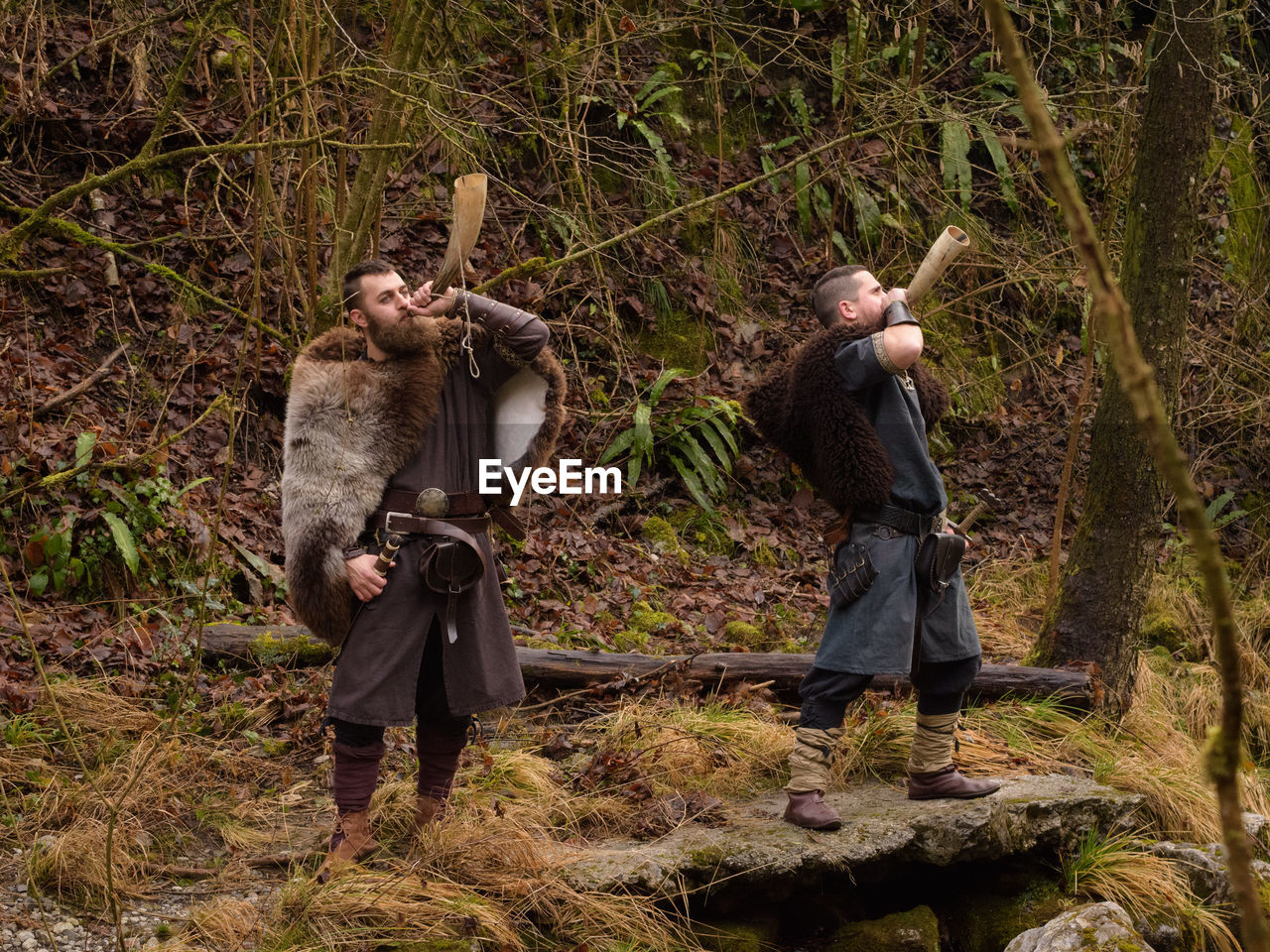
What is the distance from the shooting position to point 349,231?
5.15m

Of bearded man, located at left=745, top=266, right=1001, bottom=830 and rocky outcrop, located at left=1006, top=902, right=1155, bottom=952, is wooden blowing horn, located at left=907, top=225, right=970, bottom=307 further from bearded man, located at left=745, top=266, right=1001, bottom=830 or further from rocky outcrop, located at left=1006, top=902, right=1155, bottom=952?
rocky outcrop, located at left=1006, top=902, right=1155, bottom=952

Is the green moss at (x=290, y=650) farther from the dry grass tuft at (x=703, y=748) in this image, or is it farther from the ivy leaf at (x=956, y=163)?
Answer: the ivy leaf at (x=956, y=163)

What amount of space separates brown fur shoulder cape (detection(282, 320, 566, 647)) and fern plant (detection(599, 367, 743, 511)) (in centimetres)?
453

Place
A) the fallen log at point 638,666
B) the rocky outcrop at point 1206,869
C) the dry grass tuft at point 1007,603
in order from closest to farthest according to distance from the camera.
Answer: the rocky outcrop at point 1206,869
the fallen log at point 638,666
the dry grass tuft at point 1007,603

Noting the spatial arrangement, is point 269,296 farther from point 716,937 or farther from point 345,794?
point 716,937

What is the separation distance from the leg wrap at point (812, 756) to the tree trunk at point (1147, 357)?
7.63ft

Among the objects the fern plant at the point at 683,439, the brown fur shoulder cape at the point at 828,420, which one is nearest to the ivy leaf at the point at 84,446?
the fern plant at the point at 683,439

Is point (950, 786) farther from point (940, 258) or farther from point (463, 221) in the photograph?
point (463, 221)

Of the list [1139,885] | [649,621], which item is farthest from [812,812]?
[649,621]

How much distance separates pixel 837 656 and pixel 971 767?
1405 mm

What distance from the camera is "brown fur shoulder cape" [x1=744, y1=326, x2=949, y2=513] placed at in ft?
13.1

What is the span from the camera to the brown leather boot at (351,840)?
3865 millimetres

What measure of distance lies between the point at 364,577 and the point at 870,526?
180 centimetres

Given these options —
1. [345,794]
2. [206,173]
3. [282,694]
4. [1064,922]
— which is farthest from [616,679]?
[206,173]
